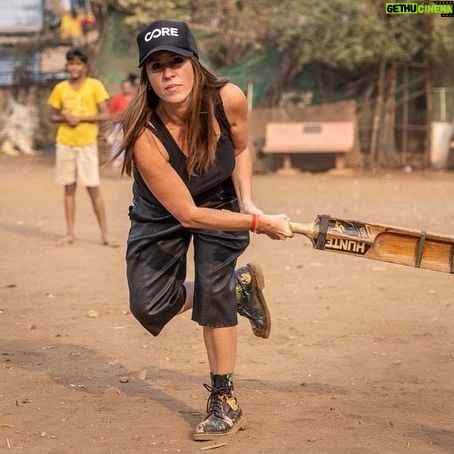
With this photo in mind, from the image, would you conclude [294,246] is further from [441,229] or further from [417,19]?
[417,19]

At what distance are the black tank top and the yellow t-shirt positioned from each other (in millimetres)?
5913

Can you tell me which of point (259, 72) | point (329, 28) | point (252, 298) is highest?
point (329, 28)

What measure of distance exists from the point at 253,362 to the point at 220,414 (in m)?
1.30

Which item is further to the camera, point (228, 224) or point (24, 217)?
point (24, 217)

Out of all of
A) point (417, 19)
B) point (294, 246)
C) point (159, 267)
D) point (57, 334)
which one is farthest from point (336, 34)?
point (159, 267)

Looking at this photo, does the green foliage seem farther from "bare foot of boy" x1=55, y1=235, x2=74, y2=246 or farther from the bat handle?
the bat handle

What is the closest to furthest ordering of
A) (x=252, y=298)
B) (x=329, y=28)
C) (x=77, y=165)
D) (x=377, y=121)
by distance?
(x=252, y=298) → (x=77, y=165) → (x=329, y=28) → (x=377, y=121)

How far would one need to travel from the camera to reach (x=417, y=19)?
64.3ft

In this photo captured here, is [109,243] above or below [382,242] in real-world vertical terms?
below

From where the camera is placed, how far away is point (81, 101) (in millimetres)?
10789

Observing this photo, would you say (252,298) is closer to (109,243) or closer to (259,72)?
(109,243)

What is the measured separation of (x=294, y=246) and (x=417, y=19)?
10.1 m

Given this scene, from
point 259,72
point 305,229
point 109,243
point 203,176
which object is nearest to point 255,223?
point 305,229

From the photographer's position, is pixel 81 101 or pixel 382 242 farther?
pixel 81 101
